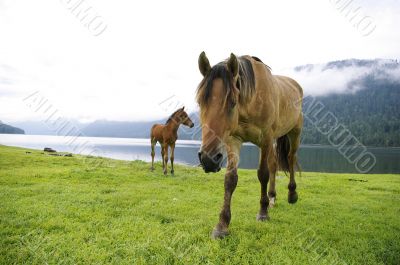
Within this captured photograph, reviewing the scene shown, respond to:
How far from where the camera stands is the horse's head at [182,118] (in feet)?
51.6

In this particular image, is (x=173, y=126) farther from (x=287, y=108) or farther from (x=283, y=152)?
(x=287, y=108)

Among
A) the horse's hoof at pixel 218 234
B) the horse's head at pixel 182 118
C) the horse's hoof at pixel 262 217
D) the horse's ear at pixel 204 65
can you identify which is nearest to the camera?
the horse's ear at pixel 204 65

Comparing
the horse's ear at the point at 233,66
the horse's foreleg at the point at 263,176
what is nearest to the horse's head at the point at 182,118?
the horse's foreleg at the point at 263,176

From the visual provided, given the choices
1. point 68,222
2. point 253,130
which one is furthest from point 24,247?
point 253,130

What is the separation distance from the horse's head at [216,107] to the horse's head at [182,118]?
1120 centimetres

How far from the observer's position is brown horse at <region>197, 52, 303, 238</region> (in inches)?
161

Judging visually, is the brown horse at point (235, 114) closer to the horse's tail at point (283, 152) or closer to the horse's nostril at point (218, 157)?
the horse's nostril at point (218, 157)

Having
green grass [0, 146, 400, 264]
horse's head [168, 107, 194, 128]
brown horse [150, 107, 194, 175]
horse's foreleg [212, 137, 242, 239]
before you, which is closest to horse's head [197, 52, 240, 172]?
horse's foreleg [212, 137, 242, 239]

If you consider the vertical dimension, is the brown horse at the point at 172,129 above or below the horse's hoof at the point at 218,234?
above

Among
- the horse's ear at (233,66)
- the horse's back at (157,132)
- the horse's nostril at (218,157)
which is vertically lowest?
the horse's nostril at (218,157)

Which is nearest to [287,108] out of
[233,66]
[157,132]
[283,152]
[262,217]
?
[283,152]

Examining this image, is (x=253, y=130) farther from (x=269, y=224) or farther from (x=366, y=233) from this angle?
(x=366, y=233)

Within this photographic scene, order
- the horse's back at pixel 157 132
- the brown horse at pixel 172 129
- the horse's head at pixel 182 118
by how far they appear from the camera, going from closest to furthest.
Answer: the brown horse at pixel 172 129, the horse's head at pixel 182 118, the horse's back at pixel 157 132

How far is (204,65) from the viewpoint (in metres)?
4.59
